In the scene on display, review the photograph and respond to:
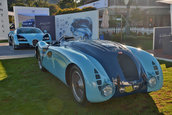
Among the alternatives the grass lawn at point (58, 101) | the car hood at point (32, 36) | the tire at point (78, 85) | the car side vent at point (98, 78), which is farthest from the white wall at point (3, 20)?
the car side vent at point (98, 78)

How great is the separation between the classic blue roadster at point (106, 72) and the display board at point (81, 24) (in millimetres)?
7398

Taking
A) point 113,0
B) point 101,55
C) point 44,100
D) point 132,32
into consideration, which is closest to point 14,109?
point 44,100

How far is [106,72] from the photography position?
3.02 metres

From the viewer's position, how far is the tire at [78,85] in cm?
310

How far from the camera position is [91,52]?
3.45 meters

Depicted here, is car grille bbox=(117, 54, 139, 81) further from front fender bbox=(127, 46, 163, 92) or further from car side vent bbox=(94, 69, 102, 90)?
car side vent bbox=(94, 69, 102, 90)

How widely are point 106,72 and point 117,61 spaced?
0.36 meters

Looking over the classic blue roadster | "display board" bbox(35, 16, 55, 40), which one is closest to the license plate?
the classic blue roadster

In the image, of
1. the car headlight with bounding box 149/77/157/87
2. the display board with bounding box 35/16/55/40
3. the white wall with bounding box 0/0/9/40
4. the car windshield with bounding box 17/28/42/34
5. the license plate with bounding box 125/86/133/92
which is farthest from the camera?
the white wall with bounding box 0/0/9/40

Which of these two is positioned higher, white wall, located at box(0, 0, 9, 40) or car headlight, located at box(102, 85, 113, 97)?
white wall, located at box(0, 0, 9, 40)

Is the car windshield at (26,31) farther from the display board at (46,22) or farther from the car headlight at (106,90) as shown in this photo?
the car headlight at (106,90)

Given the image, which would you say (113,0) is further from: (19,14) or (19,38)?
(19,38)

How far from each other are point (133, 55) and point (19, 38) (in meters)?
8.27

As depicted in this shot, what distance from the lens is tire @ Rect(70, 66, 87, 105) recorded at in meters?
3.10
